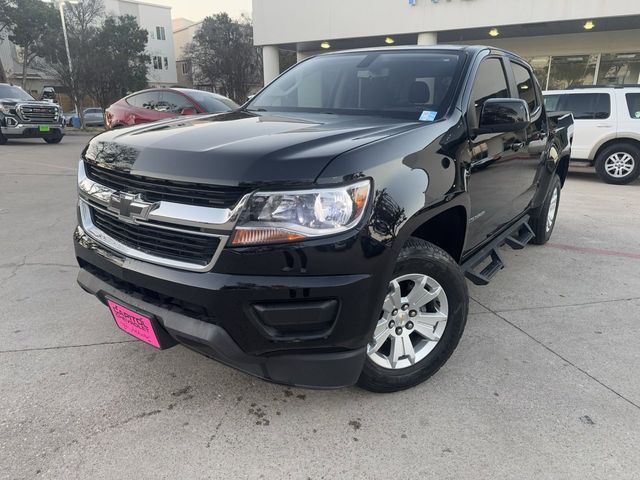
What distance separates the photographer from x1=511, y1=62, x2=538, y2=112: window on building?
4.06 metres

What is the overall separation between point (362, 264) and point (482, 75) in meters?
1.97

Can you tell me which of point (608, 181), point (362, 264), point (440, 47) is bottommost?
point (608, 181)

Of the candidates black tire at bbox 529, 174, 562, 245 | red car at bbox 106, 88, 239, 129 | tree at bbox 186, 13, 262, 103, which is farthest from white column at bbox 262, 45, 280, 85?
tree at bbox 186, 13, 262, 103

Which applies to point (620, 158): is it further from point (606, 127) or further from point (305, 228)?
point (305, 228)

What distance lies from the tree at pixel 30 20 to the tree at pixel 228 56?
11.6 m

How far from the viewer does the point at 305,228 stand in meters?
1.93

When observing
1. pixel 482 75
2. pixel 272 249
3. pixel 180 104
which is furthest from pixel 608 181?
pixel 272 249

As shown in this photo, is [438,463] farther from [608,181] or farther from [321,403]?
[608,181]

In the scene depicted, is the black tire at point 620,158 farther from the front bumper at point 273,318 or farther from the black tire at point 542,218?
the front bumper at point 273,318

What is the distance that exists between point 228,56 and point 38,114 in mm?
27859

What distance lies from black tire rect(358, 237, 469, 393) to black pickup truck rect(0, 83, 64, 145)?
15294 mm

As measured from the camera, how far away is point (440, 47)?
3.38 m

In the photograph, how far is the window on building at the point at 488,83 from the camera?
305 cm

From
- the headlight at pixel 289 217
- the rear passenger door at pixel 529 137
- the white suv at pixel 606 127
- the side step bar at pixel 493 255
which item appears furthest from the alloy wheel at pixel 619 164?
the headlight at pixel 289 217
